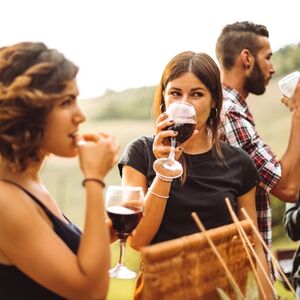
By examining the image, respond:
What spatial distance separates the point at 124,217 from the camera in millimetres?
1557

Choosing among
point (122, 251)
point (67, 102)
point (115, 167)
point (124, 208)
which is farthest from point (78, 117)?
point (115, 167)

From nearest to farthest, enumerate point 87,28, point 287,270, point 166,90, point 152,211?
point 152,211
point 166,90
point 287,270
point 87,28

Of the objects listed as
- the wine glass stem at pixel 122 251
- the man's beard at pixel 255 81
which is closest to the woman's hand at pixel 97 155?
the wine glass stem at pixel 122 251

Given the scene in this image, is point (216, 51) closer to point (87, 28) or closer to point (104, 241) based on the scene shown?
point (87, 28)

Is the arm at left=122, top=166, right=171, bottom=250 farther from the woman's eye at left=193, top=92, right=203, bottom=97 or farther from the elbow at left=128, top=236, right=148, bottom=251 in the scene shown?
the woman's eye at left=193, top=92, right=203, bottom=97

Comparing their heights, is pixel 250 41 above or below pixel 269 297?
above

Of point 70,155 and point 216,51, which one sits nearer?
point 70,155

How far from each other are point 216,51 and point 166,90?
0.80 m

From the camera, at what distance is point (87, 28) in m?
3.47

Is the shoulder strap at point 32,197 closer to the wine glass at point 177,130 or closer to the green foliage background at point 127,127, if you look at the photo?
the wine glass at point 177,130

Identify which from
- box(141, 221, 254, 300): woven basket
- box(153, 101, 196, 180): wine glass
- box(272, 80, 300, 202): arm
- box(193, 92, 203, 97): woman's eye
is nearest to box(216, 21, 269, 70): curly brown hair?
box(272, 80, 300, 202): arm

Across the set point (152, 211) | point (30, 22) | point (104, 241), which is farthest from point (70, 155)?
point (30, 22)

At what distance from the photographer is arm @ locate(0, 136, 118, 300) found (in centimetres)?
125

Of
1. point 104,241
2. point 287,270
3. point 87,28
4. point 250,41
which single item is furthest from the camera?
point 87,28
